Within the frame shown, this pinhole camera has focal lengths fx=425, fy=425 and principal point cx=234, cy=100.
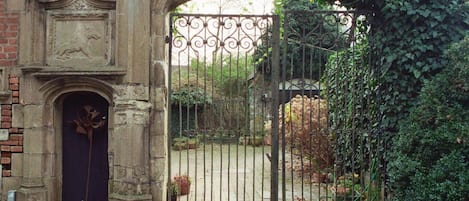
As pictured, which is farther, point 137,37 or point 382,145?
point 382,145

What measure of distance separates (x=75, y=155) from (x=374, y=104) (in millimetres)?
3892

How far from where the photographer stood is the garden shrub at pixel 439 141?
4.12 m

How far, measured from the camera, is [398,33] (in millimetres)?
4988

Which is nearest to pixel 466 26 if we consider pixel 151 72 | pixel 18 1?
pixel 151 72

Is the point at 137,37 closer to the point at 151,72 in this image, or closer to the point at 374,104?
the point at 151,72

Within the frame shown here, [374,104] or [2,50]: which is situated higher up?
[2,50]

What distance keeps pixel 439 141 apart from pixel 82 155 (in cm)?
412

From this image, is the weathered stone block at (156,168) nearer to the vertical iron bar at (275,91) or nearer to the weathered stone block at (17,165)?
the vertical iron bar at (275,91)

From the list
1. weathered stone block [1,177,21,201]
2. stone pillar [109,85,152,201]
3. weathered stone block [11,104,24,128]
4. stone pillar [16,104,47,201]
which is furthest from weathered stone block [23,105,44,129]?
stone pillar [109,85,152,201]

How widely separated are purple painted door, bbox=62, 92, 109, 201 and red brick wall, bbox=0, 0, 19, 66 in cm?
82

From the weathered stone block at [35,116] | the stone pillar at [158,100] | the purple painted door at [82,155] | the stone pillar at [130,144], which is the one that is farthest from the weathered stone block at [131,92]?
the weathered stone block at [35,116]

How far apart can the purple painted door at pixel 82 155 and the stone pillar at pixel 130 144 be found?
43cm

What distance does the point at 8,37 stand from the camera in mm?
5141

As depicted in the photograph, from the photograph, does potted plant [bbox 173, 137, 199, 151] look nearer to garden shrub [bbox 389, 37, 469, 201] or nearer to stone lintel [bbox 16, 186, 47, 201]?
stone lintel [bbox 16, 186, 47, 201]
